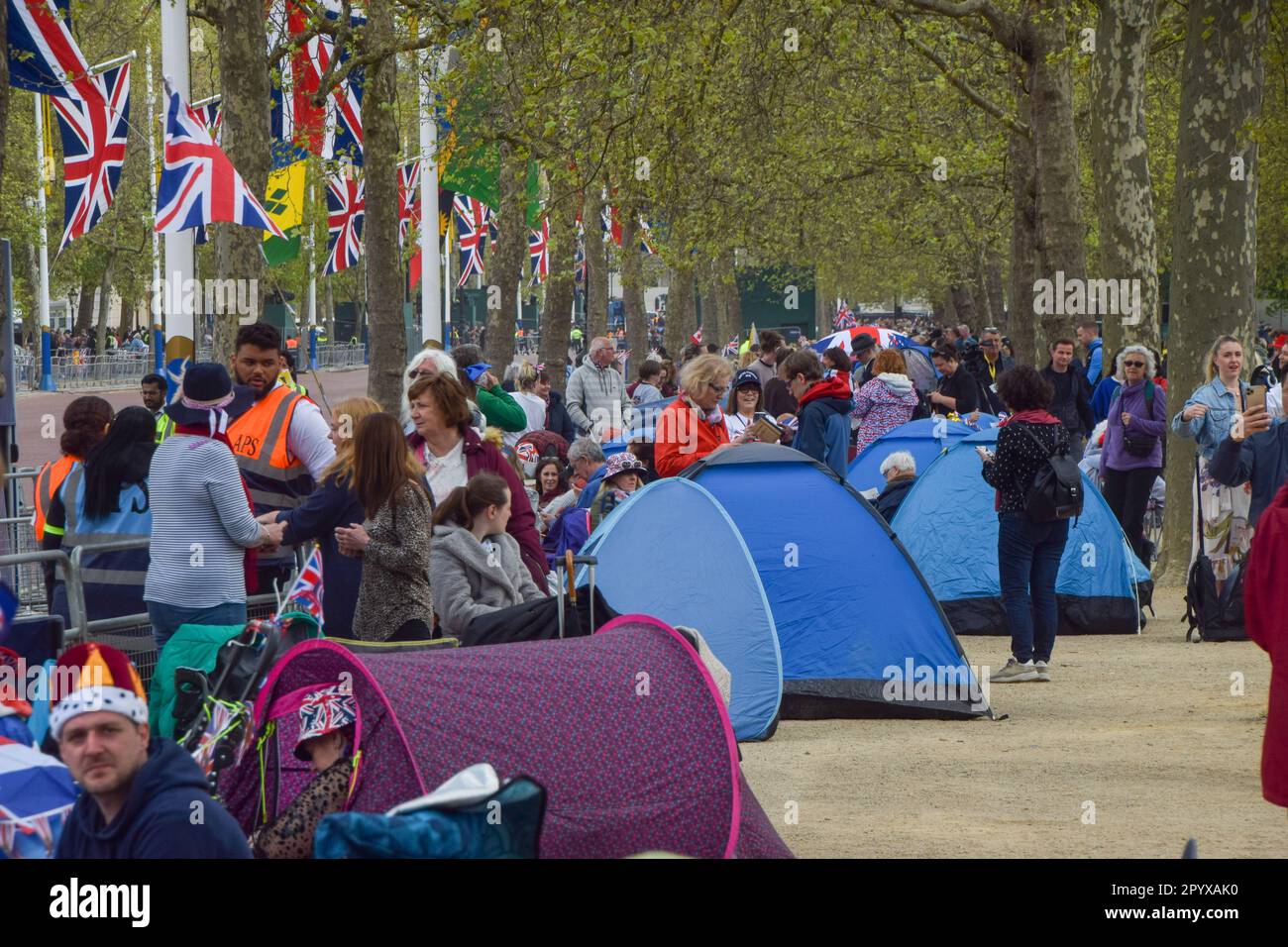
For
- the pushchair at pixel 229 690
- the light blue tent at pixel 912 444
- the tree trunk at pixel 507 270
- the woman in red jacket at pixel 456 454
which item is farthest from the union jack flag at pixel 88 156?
the pushchair at pixel 229 690

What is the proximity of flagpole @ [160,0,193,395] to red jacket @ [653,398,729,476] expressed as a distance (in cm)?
377

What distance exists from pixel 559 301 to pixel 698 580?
18361 millimetres

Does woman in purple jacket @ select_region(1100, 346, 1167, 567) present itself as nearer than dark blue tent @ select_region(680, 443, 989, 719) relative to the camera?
No

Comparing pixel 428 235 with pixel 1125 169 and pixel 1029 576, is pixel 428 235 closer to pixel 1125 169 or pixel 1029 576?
pixel 1125 169

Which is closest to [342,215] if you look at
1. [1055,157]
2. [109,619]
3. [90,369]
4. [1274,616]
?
[1055,157]

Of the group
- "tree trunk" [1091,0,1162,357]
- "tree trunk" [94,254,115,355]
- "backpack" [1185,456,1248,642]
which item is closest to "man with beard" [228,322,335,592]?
"backpack" [1185,456,1248,642]

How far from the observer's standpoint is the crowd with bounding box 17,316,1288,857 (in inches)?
205

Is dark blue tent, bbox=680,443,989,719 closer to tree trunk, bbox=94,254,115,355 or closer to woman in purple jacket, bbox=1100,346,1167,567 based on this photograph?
woman in purple jacket, bbox=1100,346,1167,567

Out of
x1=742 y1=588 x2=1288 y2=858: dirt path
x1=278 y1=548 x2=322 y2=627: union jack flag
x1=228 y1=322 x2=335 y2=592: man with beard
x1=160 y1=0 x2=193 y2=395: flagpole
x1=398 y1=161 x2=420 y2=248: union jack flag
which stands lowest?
x1=742 y1=588 x2=1288 y2=858: dirt path

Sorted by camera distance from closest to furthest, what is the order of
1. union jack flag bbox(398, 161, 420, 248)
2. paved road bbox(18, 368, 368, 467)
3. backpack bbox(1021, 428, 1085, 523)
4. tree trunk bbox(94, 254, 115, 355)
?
backpack bbox(1021, 428, 1085, 523) → paved road bbox(18, 368, 368, 467) → union jack flag bbox(398, 161, 420, 248) → tree trunk bbox(94, 254, 115, 355)

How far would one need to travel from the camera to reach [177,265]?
14.1m

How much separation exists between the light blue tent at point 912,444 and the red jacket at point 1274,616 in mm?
8545

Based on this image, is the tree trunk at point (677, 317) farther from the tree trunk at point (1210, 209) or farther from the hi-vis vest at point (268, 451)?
the hi-vis vest at point (268, 451)

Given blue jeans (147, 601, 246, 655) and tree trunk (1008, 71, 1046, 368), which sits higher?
tree trunk (1008, 71, 1046, 368)
